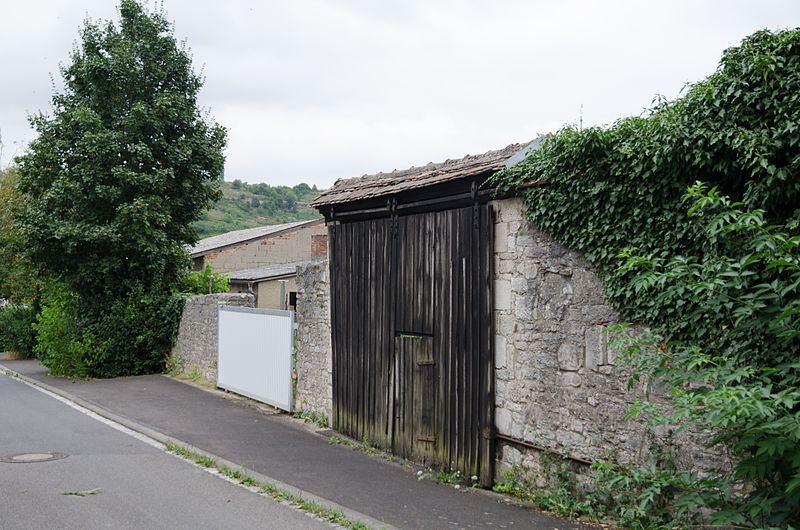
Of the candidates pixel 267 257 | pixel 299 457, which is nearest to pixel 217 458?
pixel 299 457

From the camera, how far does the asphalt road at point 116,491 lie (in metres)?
5.74

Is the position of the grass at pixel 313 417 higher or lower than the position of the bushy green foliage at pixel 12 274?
lower

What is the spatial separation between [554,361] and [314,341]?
16.6 ft

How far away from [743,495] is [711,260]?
1.75m

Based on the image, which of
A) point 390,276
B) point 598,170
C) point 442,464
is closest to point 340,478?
point 442,464

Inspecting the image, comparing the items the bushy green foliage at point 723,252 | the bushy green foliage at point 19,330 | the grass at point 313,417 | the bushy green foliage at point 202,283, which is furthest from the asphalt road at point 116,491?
the bushy green foliage at point 19,330

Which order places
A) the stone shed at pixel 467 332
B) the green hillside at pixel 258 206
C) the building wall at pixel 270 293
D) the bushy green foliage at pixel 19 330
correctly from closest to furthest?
1. the stone shed at pixel 467 332
2. the building wall at pixel 270 293
3. the bushy green foliage at pixel 19 330
4. the green hillside at pixel 258 206

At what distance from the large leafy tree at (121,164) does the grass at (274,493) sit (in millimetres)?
8331

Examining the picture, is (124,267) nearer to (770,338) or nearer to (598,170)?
(598,170)

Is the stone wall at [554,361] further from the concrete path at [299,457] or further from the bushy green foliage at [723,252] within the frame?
the concrete path at [299,457]

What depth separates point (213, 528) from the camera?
558 cm

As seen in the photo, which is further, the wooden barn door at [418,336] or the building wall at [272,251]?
the building wall at [272,251]

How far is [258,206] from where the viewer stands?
64000 millimetres

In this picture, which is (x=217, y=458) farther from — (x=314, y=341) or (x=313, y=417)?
(x=314, y=341)
